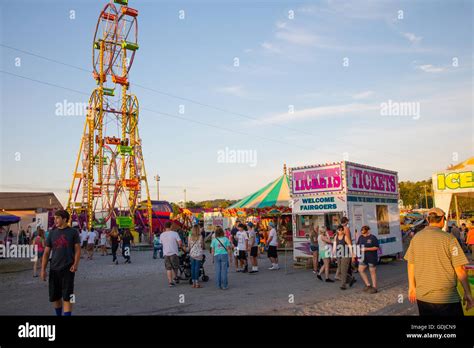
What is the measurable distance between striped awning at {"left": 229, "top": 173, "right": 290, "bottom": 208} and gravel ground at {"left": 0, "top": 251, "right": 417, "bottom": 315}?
341 inches

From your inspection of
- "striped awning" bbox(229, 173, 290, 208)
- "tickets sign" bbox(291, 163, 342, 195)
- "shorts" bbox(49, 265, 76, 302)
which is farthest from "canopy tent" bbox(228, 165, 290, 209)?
"shorts" bbox(49, 265, 76, 302)

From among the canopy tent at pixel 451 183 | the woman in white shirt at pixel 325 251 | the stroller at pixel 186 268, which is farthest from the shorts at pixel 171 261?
the canopy tent at pixel 451 183

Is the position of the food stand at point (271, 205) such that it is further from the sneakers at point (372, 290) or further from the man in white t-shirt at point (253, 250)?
the sneakers at point (372, 290)

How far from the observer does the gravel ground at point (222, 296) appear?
7.58m

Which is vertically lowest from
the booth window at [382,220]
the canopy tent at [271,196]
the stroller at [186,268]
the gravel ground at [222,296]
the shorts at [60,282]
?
the gravel ground at [222,296]

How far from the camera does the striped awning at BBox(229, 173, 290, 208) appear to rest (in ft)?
72.7

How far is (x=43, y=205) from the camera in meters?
58.0

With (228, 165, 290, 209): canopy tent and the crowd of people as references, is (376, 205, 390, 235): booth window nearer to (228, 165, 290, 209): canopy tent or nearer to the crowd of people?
the crowd of people

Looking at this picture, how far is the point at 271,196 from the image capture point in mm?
22891

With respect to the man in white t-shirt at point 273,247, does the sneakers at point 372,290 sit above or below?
below

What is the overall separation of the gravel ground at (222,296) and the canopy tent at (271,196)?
28.3 ft

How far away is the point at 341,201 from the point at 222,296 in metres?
6.20

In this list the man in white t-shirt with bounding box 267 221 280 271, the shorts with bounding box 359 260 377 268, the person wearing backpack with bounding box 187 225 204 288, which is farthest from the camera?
the man in white t-shirt with bounding box 267 221 280 271
